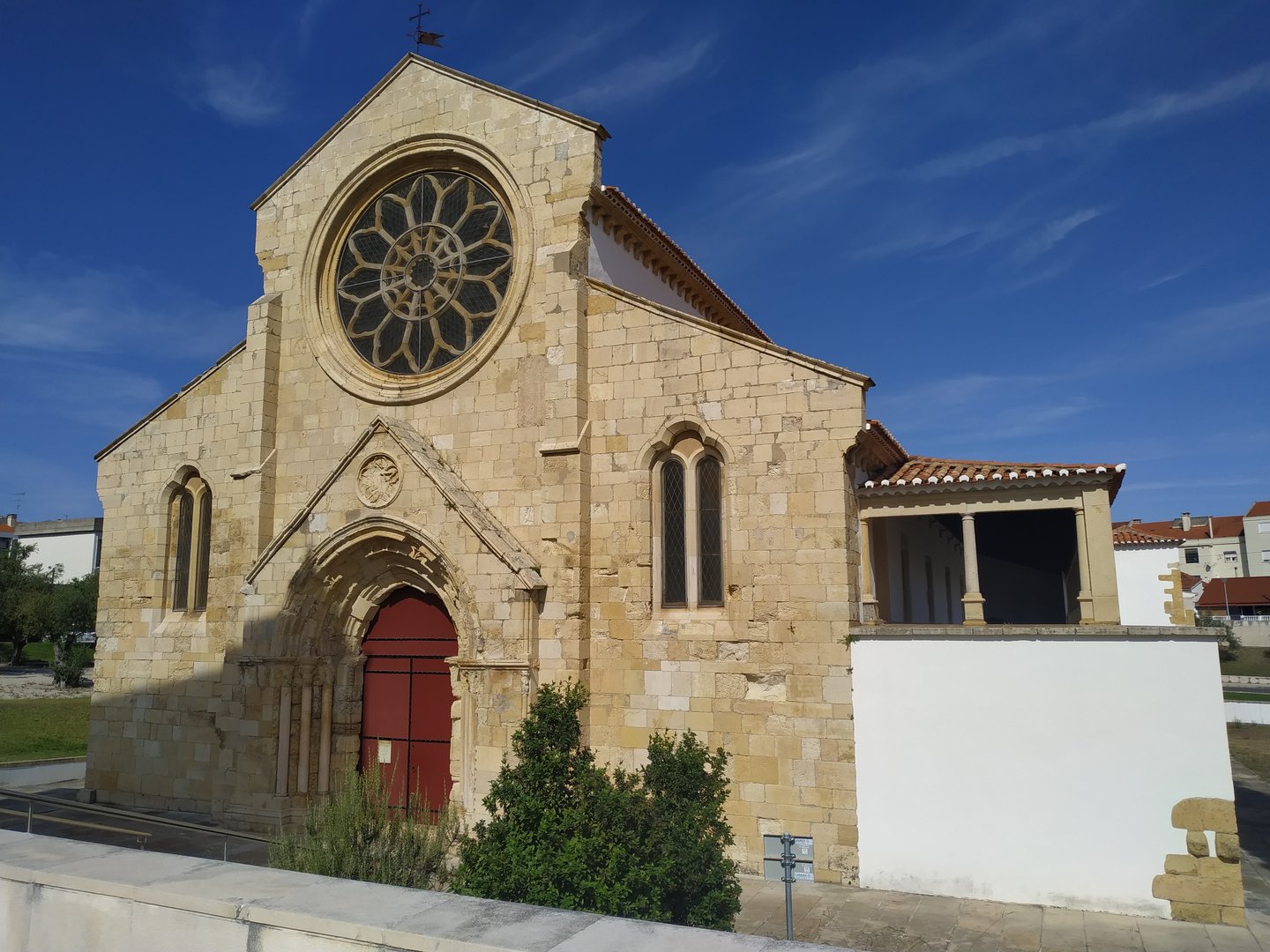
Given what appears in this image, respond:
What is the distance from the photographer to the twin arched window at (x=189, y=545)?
15.6 metres

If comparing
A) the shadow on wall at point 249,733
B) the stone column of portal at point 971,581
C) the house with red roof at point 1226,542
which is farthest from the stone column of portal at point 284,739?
the house with red roof at point 1226,542

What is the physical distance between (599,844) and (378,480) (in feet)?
23.8

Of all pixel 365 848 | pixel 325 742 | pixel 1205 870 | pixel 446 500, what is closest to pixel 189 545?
pixel 325 742

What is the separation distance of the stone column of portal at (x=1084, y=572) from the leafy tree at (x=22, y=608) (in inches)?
1884

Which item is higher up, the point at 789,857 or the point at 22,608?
the point at 22,608

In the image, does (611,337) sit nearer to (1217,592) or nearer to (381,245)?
(381,245)

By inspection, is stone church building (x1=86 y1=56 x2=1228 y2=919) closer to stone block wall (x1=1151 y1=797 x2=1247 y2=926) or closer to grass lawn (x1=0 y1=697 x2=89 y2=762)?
stone block wall (x1=1151 y1=797 x2=1247 y2=926)

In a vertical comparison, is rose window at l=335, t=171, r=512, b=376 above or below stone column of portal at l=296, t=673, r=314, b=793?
above

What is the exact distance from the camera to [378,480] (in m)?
13.1

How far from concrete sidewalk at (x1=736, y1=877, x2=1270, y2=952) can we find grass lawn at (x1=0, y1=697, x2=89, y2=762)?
17.1 m

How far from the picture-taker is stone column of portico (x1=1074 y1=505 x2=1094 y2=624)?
11.8 m

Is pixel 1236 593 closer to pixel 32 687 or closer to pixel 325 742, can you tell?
pixel 325 742

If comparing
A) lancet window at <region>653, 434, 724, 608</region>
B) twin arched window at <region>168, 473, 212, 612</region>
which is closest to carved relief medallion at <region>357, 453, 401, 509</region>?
lancet window at <region>653, 434, 724, 608</region>

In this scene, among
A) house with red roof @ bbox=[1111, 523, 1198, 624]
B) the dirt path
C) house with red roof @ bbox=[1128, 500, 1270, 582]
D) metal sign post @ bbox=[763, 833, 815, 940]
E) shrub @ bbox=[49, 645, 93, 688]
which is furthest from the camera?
house with red roof @ bbox=[1128, 500, 1270, 582]
